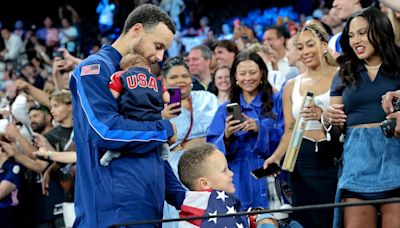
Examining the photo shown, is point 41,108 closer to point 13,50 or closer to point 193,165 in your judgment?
point 193,165

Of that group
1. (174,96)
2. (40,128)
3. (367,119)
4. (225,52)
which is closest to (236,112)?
(174,96)

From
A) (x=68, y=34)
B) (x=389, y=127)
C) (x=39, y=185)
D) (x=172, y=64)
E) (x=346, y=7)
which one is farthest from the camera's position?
(x=68, y=34)

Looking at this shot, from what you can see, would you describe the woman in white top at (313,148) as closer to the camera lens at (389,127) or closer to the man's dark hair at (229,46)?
the camera lens at (389,127)

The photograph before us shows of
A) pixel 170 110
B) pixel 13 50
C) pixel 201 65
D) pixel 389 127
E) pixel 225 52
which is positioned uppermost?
pixel 13 50

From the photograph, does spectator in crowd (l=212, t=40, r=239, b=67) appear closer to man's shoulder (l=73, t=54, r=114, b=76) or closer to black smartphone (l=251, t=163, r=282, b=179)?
black smartphone (l=251, t=163, r=282, b=179)

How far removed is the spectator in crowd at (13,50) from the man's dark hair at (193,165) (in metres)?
12.6

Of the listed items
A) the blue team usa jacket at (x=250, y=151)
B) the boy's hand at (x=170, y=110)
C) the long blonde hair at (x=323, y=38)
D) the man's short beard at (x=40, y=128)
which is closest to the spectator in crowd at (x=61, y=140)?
the man's short beard at (x=40, y=128)

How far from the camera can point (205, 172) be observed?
4375 millimetres

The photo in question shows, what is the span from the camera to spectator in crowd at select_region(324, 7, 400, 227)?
4.79 m

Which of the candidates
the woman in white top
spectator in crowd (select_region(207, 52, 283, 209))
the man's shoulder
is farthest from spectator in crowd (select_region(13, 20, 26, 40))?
the man's shoulder

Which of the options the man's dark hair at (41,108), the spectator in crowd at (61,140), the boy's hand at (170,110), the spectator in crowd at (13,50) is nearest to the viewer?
the boy's hand at (170,110)

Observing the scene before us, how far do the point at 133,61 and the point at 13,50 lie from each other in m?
13.6

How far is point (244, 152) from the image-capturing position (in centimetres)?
601

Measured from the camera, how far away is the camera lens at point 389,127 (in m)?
4.53
